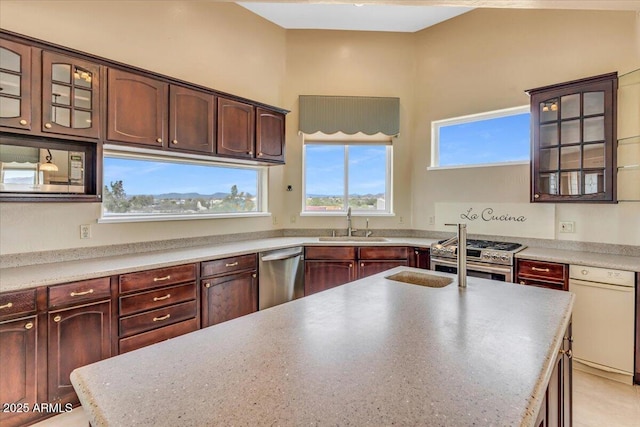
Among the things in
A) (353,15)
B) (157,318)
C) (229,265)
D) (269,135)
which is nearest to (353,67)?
(353,15)

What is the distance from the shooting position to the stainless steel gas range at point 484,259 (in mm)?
2955

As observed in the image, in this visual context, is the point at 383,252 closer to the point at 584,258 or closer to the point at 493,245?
the point at 493,245

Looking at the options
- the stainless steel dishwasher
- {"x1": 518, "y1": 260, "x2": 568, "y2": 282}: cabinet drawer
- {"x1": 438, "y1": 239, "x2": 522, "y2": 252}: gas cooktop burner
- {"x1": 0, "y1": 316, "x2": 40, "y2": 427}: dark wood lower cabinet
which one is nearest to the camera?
{"x1": 0, "y1": 316, "x2": 40, "y2": 427}: dark wood lower cabinet

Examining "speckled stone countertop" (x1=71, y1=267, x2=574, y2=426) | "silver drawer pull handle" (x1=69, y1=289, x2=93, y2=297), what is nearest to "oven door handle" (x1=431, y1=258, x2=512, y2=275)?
"speckled stone countertop" (x1=71, y1=267, x2=574, y2=426)

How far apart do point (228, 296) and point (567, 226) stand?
3247 millimetres

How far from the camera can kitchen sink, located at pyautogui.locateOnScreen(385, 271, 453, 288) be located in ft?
6.35

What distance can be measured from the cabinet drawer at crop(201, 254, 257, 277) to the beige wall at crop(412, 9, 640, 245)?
2172 millimetres

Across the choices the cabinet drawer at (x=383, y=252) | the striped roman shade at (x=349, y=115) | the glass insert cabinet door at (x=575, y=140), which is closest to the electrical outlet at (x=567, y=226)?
the glass insert cabinet door at (x=575, y=140)

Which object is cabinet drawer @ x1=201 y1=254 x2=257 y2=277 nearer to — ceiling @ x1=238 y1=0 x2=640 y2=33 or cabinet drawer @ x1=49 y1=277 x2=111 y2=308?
cabinet drawer @ x1=49 y1=277 x2=111 y2=308

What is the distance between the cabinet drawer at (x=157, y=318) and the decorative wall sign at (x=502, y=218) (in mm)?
2907

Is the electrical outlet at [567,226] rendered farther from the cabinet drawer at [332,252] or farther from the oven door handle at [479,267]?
the cabinet drawer at [332,252]

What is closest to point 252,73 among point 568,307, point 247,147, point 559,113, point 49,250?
point 247,147

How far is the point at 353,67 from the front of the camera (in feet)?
13.7

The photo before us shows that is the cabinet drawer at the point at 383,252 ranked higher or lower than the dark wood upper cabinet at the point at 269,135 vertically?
lower
